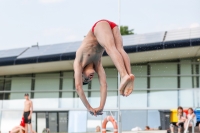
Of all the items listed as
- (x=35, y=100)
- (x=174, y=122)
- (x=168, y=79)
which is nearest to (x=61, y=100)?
(x=35, y=100)

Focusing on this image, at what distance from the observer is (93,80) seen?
2467 centimetres

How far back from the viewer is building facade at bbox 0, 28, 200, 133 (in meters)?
17.6

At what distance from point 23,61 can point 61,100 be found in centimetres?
488

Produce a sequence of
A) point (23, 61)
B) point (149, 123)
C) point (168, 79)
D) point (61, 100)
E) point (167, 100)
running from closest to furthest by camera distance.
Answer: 1. point (149, 123)
2. point (167, 100)
3. point (61, 100)
4. point (168, 79)
5. point (23, 61)

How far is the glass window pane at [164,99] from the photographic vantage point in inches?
722

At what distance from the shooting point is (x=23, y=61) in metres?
25.0

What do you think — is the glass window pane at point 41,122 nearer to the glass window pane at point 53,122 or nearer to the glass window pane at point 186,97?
the glass window pane at point 53,122

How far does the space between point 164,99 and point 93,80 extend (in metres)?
6.46

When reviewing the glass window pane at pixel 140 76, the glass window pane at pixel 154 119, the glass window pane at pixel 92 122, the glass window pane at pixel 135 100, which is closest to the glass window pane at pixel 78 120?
the glass window pane at pixel 92 122

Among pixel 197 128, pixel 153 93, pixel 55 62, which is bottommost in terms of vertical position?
pixel 197 128

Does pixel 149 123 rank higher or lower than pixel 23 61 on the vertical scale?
lower

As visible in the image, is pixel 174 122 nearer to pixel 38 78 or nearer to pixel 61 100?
pixel 61 100

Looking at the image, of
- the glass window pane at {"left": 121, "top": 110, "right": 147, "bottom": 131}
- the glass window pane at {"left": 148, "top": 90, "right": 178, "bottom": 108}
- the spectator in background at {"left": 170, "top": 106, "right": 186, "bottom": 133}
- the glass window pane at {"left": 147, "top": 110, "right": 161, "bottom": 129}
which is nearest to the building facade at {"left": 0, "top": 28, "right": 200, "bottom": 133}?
the glass window pane at {"left": 148, "top": 90, "right": 178, "bottom": 108}

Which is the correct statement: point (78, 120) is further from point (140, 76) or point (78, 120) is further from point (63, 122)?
point (140, 76)
